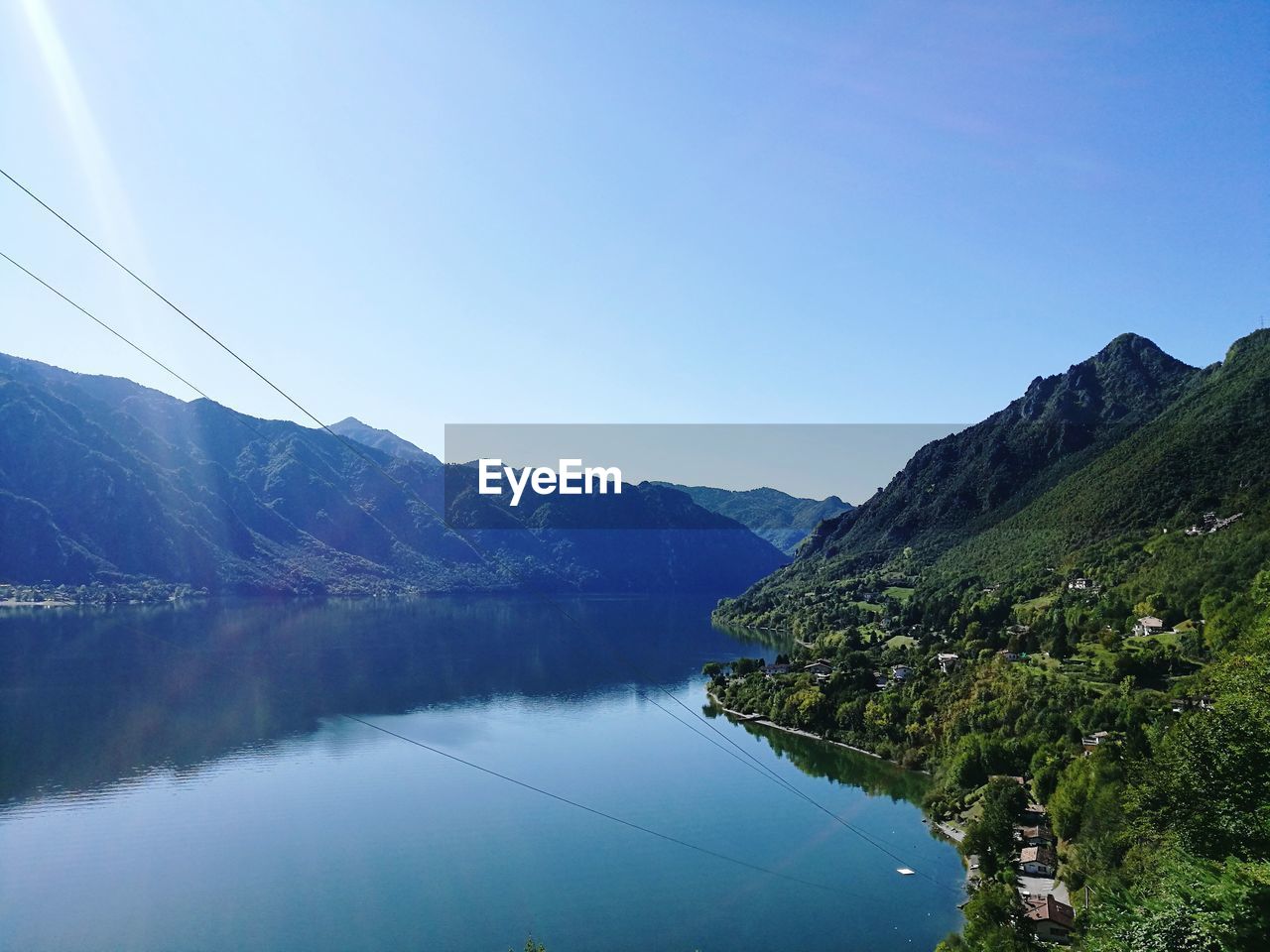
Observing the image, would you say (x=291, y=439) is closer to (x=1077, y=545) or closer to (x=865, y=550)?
(x=865, y=550)

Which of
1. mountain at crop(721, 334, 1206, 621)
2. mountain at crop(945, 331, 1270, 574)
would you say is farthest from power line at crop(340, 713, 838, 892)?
mountain at crop(721, 334, 1206, 621)

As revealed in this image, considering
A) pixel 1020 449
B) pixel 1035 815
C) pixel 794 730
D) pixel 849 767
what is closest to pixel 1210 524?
pixel 794 730

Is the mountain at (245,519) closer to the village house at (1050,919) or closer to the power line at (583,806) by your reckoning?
the power line at (583,806)

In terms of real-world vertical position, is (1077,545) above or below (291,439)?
below

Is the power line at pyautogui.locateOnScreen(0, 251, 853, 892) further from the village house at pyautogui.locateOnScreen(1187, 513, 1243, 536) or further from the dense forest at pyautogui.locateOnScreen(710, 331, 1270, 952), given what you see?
the village house at pyautogui.locateOnScreen(1187, 513, 1243, 536)

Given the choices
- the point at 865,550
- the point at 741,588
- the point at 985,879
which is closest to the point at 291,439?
the point at 741,588
